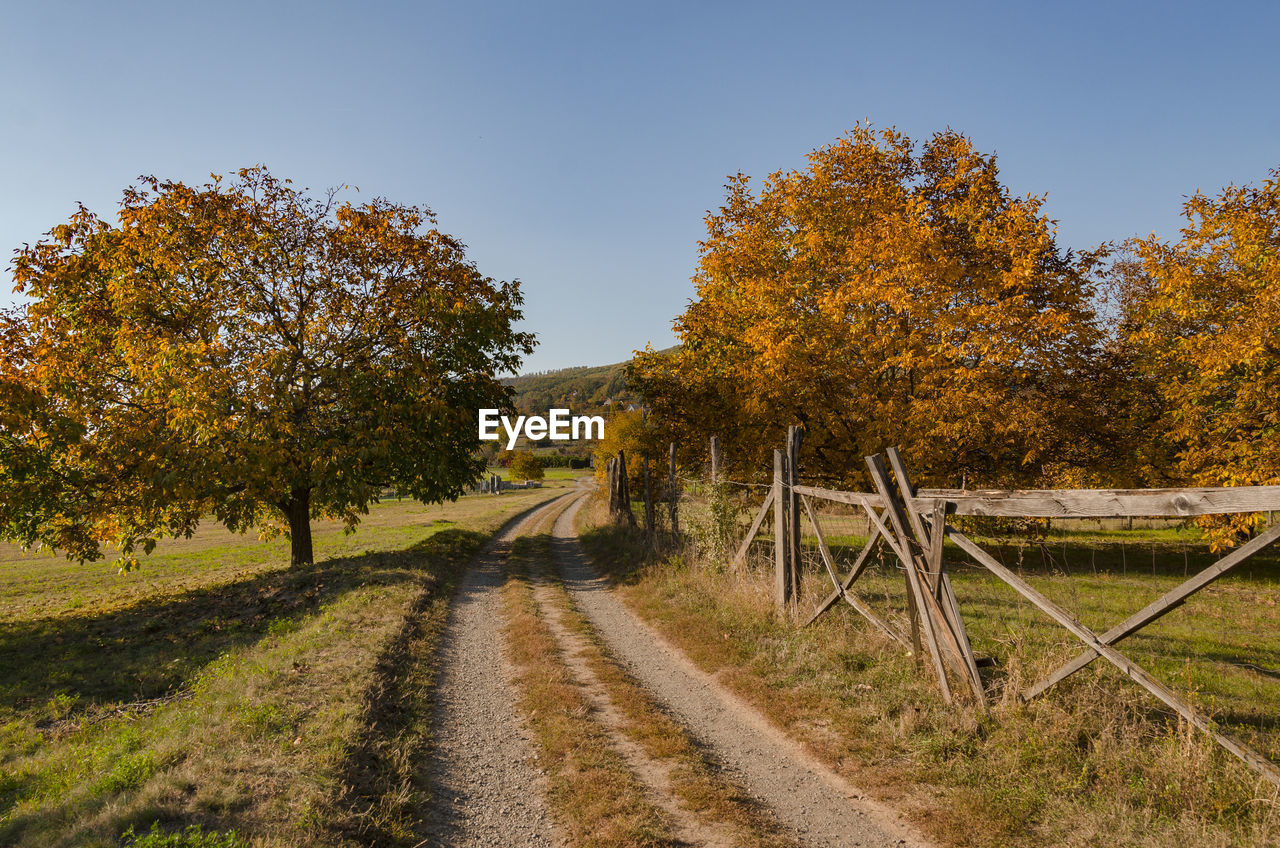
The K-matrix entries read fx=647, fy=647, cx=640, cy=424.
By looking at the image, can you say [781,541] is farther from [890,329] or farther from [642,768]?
[890,329]

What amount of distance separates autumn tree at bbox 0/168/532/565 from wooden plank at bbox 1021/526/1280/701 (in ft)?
49.2

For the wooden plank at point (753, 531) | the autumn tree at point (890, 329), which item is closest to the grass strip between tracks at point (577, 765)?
the wooden plank at point (753, 531)

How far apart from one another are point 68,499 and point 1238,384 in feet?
92.1

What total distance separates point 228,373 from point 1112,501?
17.8 meters

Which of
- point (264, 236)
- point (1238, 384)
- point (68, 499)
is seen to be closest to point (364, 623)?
point (68, 499)

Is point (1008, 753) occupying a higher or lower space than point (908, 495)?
lower

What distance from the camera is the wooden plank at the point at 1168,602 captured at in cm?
434

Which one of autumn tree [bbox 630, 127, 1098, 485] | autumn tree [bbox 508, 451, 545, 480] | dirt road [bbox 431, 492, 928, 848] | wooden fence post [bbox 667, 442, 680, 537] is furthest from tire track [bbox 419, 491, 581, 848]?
autumn tree [bbox 508, 451, 545, 480]

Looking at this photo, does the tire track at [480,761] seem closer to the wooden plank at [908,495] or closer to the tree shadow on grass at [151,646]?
the tree shadow on grass at [151,646]

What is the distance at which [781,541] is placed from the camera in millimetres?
10523

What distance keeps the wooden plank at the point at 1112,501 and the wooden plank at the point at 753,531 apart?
438 cm

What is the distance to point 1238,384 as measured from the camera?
15.5 m

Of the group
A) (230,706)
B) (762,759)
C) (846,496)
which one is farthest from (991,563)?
(230,706)

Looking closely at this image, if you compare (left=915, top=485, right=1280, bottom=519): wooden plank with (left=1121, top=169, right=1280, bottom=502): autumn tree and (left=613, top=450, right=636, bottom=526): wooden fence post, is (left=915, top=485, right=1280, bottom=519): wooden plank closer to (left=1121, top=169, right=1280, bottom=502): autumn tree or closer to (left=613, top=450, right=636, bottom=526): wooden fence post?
(left=1121, top=169, right=1280, bottom=502): autumn tree
